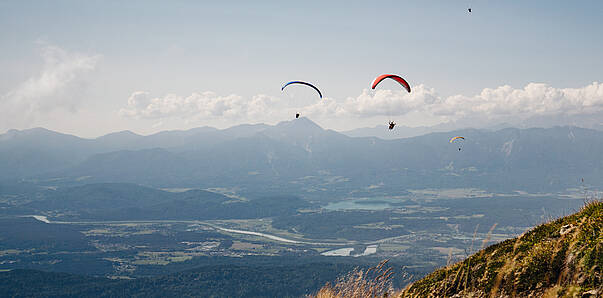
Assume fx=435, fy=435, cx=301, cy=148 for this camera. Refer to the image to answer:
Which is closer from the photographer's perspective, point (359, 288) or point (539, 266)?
point (539, 266)

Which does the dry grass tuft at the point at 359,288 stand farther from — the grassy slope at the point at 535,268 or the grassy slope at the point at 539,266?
the grassy slope at the point at 539,266

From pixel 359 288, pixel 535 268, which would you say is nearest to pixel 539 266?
pixel 535 268

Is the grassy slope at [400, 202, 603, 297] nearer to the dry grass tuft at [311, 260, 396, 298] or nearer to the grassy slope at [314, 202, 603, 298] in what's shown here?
the grassy slope at [314, 202, 603, 298]

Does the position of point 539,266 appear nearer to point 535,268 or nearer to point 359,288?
point 535,268

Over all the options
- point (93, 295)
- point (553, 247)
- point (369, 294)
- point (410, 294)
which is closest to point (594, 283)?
point (553, 247)

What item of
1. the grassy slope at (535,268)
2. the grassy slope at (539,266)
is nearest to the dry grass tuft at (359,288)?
the grassy slope at (535,268)

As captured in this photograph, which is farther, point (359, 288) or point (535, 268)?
point (359, 288)

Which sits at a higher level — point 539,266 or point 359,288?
point 539,266

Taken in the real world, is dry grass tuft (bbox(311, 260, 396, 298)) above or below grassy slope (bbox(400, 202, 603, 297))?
below

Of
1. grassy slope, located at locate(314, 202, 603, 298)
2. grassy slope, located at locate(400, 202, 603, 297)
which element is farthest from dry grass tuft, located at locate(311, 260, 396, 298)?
grassy slope, located at locate(400, 202, 603, 297)
